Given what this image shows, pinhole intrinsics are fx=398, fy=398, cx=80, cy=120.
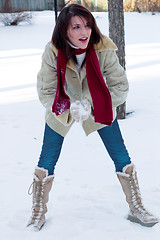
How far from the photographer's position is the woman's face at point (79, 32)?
227 centimetres

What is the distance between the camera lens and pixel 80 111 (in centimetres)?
238

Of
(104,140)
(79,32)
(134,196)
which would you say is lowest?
(134,196)

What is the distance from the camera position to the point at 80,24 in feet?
7.47

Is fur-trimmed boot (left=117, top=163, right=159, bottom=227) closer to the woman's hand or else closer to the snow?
the snow

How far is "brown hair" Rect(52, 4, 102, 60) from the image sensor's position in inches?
88.7

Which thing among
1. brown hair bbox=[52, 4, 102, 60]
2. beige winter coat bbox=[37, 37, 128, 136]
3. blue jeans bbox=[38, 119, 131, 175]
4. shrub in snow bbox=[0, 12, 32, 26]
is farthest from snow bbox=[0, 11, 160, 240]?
shrub in snow bbox=[0, 12, 32, 26]

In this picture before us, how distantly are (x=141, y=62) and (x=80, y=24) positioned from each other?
652cm

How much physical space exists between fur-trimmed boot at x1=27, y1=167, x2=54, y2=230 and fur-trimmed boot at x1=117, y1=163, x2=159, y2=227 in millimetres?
490

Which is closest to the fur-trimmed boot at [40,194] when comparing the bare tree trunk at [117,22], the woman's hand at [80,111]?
the woman's hand at [80,111]

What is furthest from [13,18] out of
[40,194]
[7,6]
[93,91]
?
[93,91]

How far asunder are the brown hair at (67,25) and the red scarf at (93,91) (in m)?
0.04

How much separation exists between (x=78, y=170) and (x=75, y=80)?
1.43 meters

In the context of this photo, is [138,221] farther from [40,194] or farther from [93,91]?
[93,91]

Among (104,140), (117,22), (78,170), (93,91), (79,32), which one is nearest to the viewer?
(79,32)
